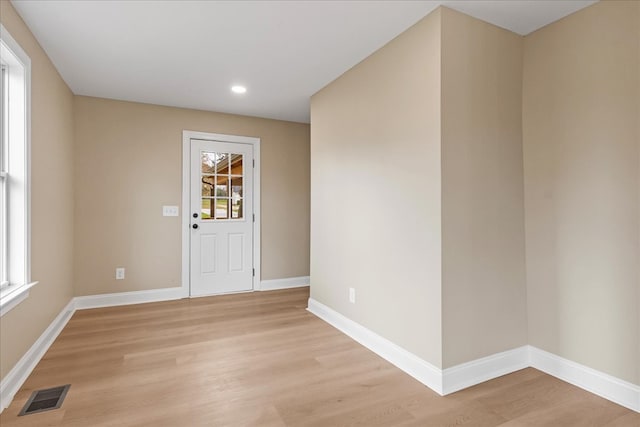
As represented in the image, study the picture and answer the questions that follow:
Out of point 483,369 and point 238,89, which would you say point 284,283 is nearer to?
point 238,89

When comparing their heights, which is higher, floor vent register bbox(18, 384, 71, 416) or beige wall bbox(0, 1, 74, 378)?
beige wall bbox(0, 1, 74, 378)

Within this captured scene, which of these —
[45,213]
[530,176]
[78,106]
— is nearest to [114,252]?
[45,213]

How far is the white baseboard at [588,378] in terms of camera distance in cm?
197

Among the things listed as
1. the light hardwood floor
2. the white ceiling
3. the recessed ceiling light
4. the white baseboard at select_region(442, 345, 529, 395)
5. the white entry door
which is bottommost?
the light hardwood floor

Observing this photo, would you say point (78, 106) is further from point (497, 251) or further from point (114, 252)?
point (497, 251)

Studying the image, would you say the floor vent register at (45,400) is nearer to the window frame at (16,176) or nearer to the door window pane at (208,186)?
the window frame at (16,176)

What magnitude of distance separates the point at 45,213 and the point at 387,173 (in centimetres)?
274

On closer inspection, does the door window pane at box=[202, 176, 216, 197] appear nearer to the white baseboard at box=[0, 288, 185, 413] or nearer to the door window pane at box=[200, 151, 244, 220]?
the door window pane at box=[200, 151, 244, 220]

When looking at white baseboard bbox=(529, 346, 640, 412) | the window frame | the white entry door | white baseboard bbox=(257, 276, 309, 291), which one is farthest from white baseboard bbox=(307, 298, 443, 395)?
the window frame

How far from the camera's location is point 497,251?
240cm

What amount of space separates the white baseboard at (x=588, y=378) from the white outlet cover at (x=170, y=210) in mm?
3907

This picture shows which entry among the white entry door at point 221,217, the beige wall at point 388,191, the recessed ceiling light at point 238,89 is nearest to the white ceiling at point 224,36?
the recessed ceiling light at point 238,89

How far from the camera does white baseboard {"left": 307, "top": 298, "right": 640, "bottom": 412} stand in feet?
6.67

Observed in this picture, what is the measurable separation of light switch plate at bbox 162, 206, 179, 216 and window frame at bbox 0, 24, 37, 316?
1.93 m
